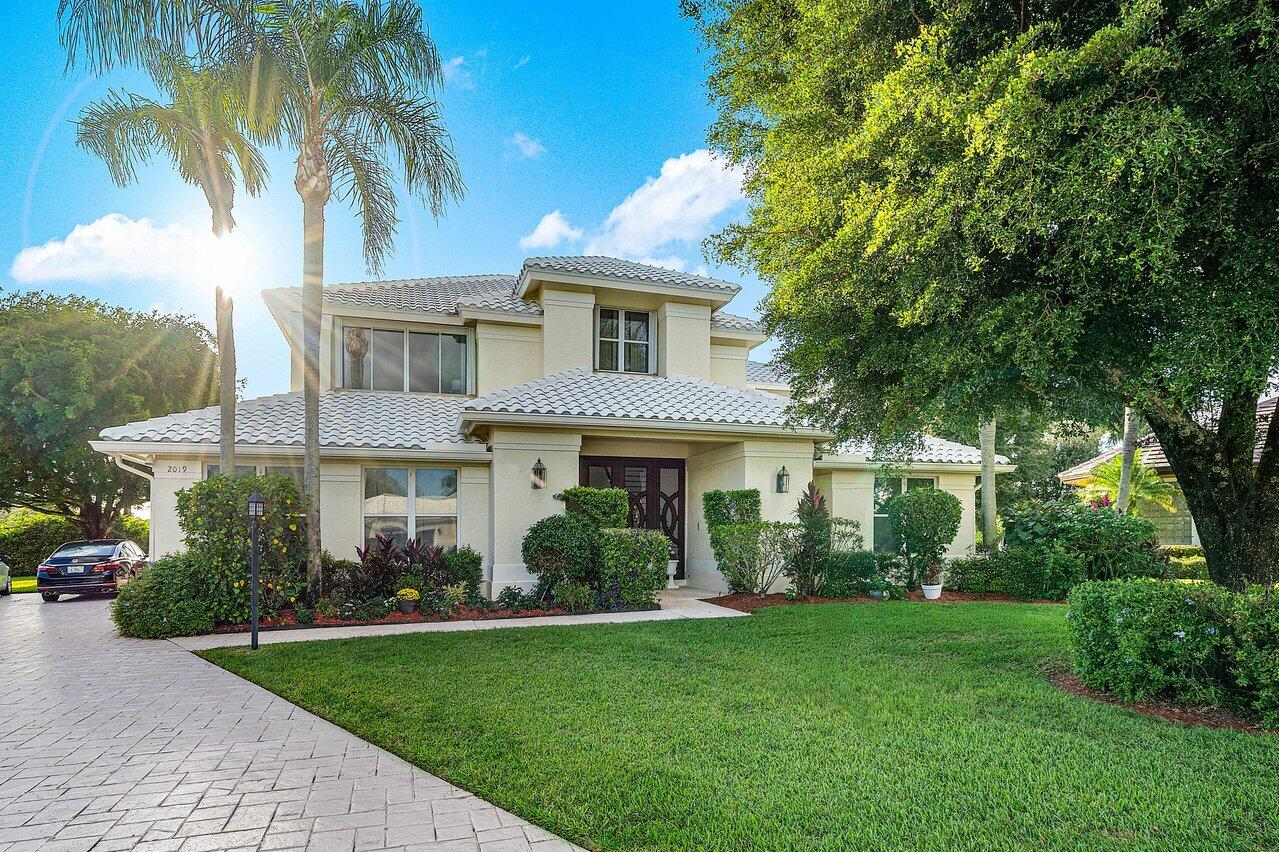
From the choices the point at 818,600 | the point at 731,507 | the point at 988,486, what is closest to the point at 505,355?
the point at 731,507

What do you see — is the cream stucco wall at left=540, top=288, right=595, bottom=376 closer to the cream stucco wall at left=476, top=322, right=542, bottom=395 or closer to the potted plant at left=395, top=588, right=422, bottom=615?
the cream stucco wall at left=476, top=322, right=542, bottom=395

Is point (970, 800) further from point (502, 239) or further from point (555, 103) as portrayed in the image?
point (502, 239)

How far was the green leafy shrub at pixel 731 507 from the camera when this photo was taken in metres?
13.5

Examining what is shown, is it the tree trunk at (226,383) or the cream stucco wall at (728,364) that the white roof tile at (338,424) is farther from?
the cream stucco wall at (728,364)

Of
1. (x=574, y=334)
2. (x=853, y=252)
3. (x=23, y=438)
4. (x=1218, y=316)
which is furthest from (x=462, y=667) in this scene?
(x=23, y=438)

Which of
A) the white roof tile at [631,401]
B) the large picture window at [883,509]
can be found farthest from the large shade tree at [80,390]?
the large picture window at [883,509]

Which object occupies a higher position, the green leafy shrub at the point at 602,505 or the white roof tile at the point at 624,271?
the white roof tile at the point at 624,271

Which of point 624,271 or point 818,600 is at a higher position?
point 624,271

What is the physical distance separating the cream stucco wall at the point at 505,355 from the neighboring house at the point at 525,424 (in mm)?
35

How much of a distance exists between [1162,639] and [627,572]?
313 inches

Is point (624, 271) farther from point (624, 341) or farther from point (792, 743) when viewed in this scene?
point (792, 743)

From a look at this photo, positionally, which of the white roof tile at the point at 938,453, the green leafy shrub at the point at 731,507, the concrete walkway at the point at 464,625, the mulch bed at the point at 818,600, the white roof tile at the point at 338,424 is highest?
the white roof tile at the point at 338,424

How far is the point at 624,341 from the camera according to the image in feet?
56.4

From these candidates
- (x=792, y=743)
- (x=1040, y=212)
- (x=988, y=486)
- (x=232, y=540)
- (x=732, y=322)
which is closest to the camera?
(x=1040, y=212)
